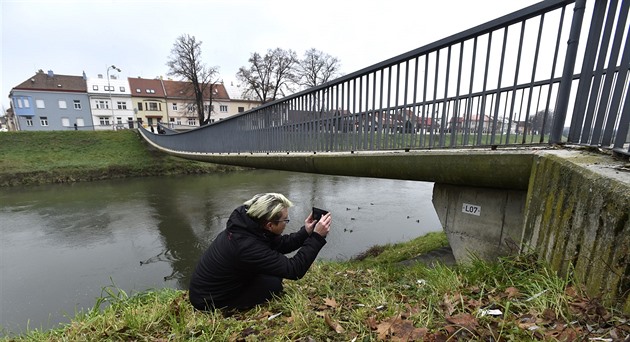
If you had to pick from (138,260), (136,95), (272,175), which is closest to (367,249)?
(138,260)

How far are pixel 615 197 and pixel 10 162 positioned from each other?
99.6 ft

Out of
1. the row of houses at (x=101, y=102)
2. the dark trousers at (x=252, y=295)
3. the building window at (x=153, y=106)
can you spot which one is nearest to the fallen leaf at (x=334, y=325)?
the dark trousers at (x=252, y=295)

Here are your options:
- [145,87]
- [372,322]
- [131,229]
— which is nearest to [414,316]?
[372,322]

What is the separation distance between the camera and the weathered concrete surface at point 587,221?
139 cm

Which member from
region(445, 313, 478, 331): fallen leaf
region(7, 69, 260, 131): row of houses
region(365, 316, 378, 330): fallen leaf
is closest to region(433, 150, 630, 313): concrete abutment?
region(445, 313, 478, 331): fallen leaf

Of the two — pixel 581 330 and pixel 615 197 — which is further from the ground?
pixel 615 197

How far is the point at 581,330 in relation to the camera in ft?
4.50

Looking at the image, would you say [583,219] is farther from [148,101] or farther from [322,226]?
[148,101]

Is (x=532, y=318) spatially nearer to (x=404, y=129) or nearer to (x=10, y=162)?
(x=404, y=129)

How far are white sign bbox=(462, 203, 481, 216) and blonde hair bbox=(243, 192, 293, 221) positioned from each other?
8.61 feet

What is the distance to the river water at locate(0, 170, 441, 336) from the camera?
22.1 feet

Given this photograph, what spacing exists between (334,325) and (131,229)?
11419mm

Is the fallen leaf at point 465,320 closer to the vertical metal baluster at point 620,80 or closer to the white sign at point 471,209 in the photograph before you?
the vertical metal baluster at point 620,80

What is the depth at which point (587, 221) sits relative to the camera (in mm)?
1641
